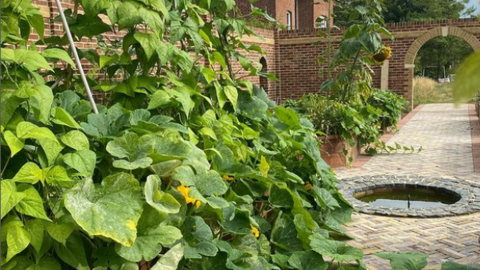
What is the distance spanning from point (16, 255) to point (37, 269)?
0.09 meters

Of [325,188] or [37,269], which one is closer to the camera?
[37,269]

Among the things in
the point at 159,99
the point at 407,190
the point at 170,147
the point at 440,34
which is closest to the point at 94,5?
the point at 159,99

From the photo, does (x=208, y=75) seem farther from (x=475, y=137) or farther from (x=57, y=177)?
(x=475, y=137)

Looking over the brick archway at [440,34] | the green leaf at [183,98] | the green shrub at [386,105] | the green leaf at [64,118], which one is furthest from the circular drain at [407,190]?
the brick archway at [440,34]

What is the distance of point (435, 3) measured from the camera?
36531 millimetres

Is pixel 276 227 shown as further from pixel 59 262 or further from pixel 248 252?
pixel 59 262

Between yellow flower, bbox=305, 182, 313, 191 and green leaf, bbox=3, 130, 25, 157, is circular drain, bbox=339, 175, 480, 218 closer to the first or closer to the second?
yellow flower, bbox=305, 182, 313, 191

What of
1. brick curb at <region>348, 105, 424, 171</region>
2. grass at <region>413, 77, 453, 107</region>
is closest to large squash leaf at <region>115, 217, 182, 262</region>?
brick curb at <region>348, 105, 424, 171</region>

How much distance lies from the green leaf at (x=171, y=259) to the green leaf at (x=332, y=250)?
925 mm

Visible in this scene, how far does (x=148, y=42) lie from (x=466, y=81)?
209cm

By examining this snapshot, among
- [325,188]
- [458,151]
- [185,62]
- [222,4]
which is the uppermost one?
[222,4]

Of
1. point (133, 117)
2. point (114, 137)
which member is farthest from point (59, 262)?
point (133, 117)

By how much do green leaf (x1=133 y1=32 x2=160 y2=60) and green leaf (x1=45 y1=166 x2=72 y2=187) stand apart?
83 centimetres

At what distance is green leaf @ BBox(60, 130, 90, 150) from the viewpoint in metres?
1.83
